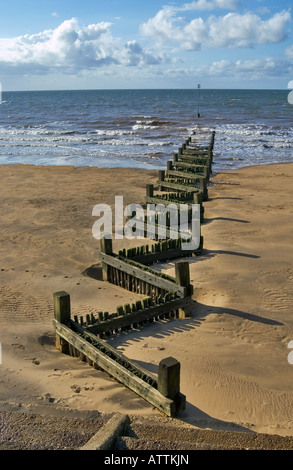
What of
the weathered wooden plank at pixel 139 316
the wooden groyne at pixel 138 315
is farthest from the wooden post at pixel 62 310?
the weathered wooden plank at pixel 139 316

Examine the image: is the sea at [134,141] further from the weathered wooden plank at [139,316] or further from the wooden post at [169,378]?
the wooden post at [169,378]

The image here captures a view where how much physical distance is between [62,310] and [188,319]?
2.42m

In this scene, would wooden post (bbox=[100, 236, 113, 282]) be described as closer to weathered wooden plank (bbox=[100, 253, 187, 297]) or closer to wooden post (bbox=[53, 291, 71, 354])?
weathered wooden plank (bbox=[100, 253, 187, 297])

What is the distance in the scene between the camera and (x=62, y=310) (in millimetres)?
6992

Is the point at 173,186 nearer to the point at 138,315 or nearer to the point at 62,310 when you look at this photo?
the point at 138,315

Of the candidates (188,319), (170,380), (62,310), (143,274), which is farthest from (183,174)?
(170,380)

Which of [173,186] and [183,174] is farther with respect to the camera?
[183,174]

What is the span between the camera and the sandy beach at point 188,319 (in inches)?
225

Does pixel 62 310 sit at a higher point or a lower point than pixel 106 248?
lower

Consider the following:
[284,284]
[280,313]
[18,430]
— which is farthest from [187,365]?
[284,284]

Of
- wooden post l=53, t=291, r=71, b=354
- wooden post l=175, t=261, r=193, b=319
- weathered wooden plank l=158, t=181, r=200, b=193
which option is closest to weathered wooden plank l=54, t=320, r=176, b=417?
wooden post l=53, t=291, r=71, b=354

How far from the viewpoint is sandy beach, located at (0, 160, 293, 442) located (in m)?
5.71

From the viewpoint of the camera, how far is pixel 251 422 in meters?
5.43

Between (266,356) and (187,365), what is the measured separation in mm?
1294
